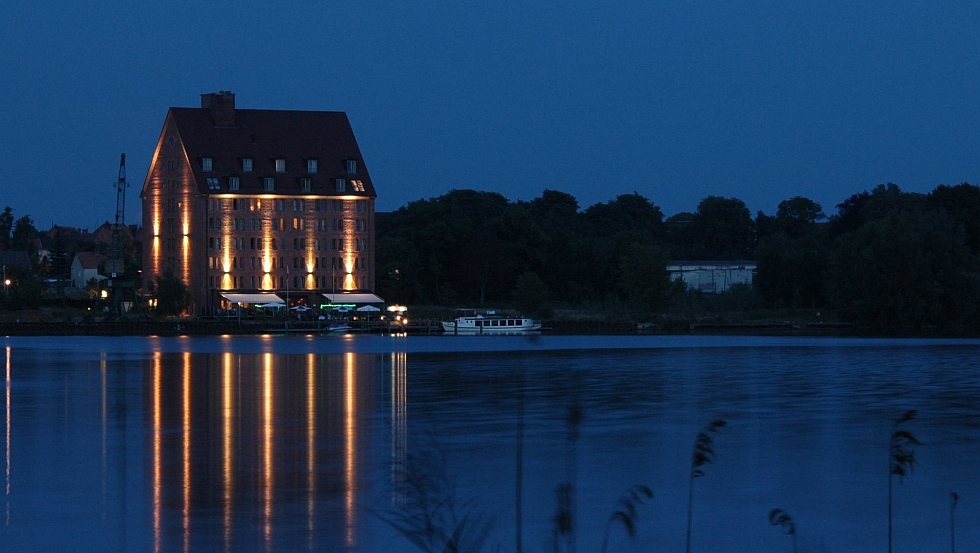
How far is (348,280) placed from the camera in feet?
392

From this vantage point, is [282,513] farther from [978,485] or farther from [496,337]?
[496,337]

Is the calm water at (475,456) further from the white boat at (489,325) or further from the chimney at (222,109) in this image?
the chimney at (222,109)

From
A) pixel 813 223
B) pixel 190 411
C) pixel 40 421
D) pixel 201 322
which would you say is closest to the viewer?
pixel 40 421

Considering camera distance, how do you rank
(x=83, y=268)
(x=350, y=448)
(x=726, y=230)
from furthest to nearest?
(x=83, y=268), (x=726, y=230), (x=350, y=448)

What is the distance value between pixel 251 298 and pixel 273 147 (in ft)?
48.4

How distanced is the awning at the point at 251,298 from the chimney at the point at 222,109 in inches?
636

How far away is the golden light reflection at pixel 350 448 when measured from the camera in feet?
55.6

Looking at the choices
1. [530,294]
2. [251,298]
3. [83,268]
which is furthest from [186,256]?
[83,268]

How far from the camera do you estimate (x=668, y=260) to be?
407 feet

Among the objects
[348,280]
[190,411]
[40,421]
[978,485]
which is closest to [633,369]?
[190,411]

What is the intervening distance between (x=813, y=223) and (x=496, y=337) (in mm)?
92385

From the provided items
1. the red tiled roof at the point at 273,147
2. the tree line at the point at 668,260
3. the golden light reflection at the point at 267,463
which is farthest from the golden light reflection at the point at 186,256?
the golden light reflection at the point at 267,463

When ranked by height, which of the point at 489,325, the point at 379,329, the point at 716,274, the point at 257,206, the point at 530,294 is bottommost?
the point at 379,329

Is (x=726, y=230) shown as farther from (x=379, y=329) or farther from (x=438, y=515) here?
(x=438, y=515)
